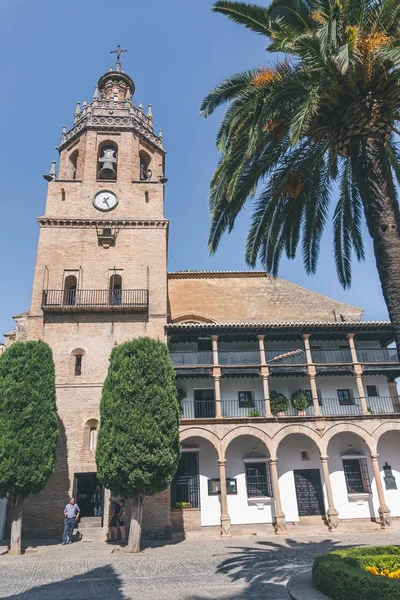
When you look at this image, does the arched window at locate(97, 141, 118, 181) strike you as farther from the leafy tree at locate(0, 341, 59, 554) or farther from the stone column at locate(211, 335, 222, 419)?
the leafy tree at locate(0, 341, 59, 554)

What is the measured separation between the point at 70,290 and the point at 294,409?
12212 millimetres

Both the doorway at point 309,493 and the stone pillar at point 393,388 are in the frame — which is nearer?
the doorway at point 309,493

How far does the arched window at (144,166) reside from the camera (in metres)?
25.6

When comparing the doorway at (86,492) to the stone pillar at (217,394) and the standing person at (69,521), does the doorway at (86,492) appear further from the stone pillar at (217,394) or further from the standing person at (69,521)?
the stone pillar at (217,394)

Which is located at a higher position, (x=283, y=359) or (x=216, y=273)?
(x=216, y=273)

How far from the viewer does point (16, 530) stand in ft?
47.1

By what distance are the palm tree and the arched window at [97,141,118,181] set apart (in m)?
14.2

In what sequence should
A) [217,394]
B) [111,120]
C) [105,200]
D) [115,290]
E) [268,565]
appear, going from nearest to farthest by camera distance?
[268,565], [217,394], [115,290], [105,200], [111,120]

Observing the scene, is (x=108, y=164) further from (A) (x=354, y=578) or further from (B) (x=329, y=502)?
(A) (x=354, y=578)

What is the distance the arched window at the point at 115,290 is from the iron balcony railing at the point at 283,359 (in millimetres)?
3618

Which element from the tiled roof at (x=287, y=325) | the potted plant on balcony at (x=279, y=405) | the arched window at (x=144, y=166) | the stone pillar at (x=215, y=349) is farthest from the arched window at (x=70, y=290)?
the potted plant on balcony at (x=279, y=405)

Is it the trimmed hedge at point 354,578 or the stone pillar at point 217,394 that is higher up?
the stone pillar at point 217,394

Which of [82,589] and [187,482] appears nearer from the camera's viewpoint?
[82,589]


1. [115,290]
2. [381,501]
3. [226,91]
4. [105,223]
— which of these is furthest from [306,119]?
[381,501]
